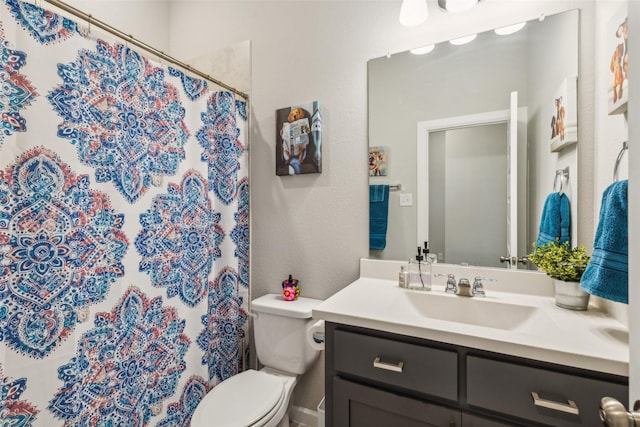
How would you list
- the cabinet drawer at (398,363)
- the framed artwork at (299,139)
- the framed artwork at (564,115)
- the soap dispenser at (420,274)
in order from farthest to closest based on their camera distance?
the framed artwork at (299,139) → the soap dispenser at (420,274) → the framed artwork at (564,115) → the cabinet drawer at (398,363)

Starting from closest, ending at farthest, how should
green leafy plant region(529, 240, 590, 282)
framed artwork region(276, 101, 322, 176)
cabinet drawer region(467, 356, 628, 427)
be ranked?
cabinet drawer region(467, 356, 628, 427) → green leafy plant region(529, 240, 590, 282) → framed artwork region(276, 101, 322, 176)

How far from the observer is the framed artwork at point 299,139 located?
1.63 meters

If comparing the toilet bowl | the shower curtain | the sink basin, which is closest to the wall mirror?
the sink basin

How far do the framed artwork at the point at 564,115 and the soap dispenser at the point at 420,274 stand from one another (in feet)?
2.20

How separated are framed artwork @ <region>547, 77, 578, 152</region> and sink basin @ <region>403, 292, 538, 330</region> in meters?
0.65

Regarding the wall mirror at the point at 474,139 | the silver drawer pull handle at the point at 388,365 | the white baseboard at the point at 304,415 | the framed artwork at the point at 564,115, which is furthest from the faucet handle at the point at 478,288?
the white baseboard at the point at 304,415

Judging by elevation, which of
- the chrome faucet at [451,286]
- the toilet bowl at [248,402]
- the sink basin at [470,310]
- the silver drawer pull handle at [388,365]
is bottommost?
the toilet bowl at [248,402]

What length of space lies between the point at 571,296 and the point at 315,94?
4.69 feet

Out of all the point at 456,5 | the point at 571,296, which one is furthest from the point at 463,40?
the point at 571,296

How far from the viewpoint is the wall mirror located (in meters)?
1.22

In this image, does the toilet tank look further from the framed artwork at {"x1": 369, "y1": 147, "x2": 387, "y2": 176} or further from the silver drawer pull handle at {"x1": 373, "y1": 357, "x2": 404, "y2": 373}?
the framed artwork at {"x1": 369, "y1": 147, "x2": 387, "y2": 176}

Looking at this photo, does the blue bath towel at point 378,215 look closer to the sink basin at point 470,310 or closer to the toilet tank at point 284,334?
the sink basin at point 470,310

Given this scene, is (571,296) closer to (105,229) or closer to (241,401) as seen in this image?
(241,401)

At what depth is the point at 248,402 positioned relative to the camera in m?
1.28
